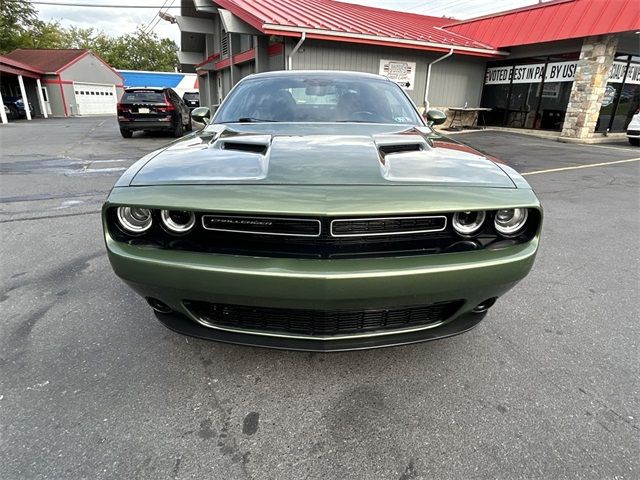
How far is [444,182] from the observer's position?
1.70m

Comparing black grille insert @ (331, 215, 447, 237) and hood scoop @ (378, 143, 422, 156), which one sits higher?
hood scoop @ (378, 143, 422, 156)

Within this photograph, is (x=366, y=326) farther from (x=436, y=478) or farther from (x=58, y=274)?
(x=58, y=274)

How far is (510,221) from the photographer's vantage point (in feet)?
6.00

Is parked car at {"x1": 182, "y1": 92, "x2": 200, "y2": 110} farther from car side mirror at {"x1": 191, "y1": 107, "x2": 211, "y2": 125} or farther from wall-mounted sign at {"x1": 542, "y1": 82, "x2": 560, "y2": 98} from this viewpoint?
car side mirror at {"x1": 191, "y1": 107, "x2": 211, "y2": 125}

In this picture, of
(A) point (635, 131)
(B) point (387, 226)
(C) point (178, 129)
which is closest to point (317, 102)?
(B) point (387, 226)

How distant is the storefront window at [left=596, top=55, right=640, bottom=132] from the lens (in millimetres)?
13914

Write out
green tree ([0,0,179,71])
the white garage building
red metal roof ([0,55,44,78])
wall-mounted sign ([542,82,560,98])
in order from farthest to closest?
green tree ([0,0,179,71])
the white garage building
red metal roof ([0,55,44,78])
wall-mounted sign ([542,82,560,98])

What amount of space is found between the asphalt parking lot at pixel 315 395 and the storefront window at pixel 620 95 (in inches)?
567

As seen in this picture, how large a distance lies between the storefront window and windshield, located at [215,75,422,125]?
14.5 meters

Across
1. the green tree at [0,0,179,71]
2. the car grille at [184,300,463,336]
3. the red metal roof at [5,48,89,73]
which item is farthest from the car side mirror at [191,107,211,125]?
the green tree at [0,0,179,71]

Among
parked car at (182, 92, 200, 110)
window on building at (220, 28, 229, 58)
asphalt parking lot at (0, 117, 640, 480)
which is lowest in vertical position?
asphalt parking lot at (0, 117, 640, 480)

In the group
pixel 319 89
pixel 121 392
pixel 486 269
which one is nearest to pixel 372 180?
pixel 486 269

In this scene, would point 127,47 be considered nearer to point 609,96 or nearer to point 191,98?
point 191,98

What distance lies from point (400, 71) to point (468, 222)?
13.8 metres
